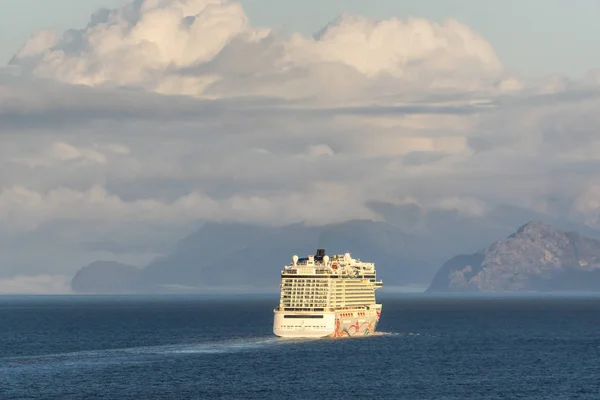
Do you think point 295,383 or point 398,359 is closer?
point 295,383

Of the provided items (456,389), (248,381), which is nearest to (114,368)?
(248,381)

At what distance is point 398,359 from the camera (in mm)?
198250

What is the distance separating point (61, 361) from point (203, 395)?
5615 centimetres

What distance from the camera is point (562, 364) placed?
196375 millimetres

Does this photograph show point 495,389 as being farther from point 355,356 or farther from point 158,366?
point 158,366

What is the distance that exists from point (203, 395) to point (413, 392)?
1170 inches

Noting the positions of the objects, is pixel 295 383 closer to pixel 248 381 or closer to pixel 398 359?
pixel 248 381

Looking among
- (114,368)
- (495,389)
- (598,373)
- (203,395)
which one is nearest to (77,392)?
(203,395)

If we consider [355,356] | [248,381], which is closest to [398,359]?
[355,356]

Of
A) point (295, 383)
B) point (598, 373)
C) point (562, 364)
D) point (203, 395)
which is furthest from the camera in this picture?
point (562, 364)

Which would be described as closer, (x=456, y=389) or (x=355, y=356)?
(x=456, y=389)

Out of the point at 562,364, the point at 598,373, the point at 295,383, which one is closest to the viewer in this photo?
the point at 295,383

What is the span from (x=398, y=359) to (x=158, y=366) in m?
43.5

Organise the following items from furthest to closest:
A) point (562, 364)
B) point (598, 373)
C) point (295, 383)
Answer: point (562, 364) < point (598, 373) < point (295, 383)
